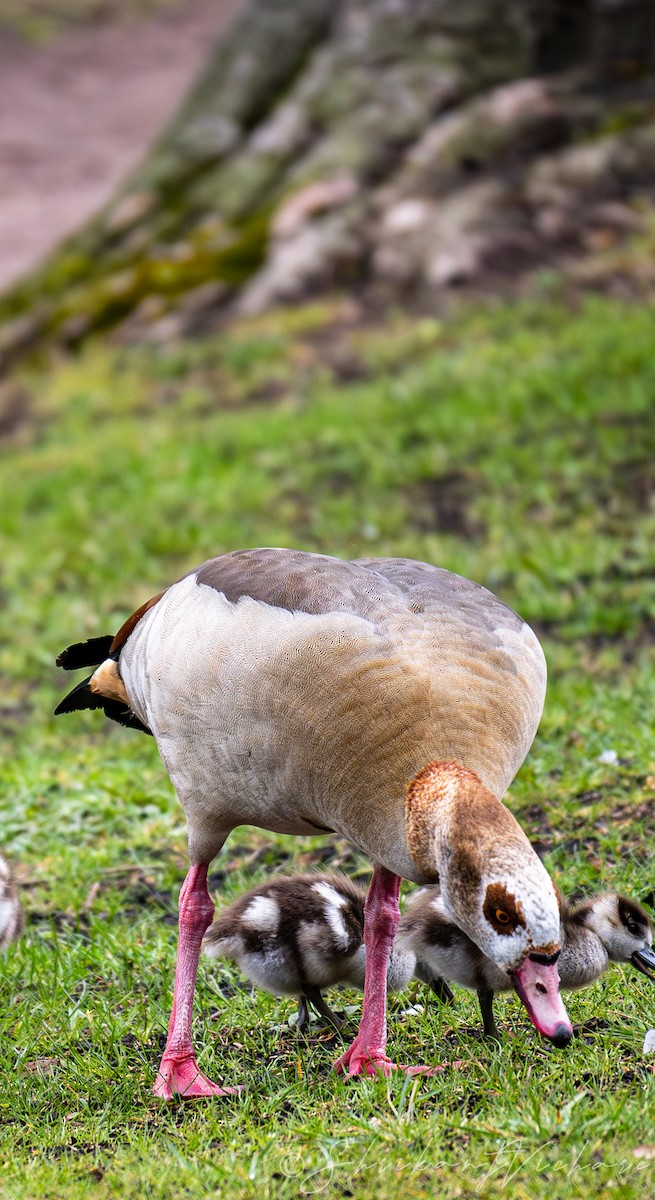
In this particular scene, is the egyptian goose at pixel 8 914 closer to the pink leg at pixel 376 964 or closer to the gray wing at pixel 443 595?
the pink leg at pixel 376 964

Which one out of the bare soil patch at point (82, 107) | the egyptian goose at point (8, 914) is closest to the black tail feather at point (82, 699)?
the egyptian goose at point (8, 914)

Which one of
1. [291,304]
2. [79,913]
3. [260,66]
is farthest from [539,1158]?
[260,66]

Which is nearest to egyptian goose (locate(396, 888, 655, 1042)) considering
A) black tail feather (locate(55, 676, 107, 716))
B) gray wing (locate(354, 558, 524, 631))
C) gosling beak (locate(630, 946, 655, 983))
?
gosling beak (locate(630, 946, 655, 983))

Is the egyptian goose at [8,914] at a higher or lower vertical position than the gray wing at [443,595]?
lower

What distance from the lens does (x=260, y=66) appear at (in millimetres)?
13406

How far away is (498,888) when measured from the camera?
292 cm

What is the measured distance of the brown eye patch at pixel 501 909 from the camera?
115 inches

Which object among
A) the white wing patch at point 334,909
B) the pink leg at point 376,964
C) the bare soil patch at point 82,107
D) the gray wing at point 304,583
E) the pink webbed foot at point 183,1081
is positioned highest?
the gray wing at point 304,583

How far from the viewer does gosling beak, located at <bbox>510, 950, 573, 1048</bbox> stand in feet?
9.83

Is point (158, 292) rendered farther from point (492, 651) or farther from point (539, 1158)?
point (539, 1158)

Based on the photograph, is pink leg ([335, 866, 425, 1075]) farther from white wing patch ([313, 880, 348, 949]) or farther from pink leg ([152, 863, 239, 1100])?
pink leg ([152, 863, 239, 1100])

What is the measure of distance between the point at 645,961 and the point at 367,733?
1.22m

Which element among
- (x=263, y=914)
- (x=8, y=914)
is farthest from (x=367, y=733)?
(x=8, y=914)

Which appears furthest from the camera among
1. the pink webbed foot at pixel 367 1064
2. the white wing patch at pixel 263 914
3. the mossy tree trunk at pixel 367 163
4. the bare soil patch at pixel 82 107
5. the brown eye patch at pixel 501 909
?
the bare soil patch at pixel 82 107
